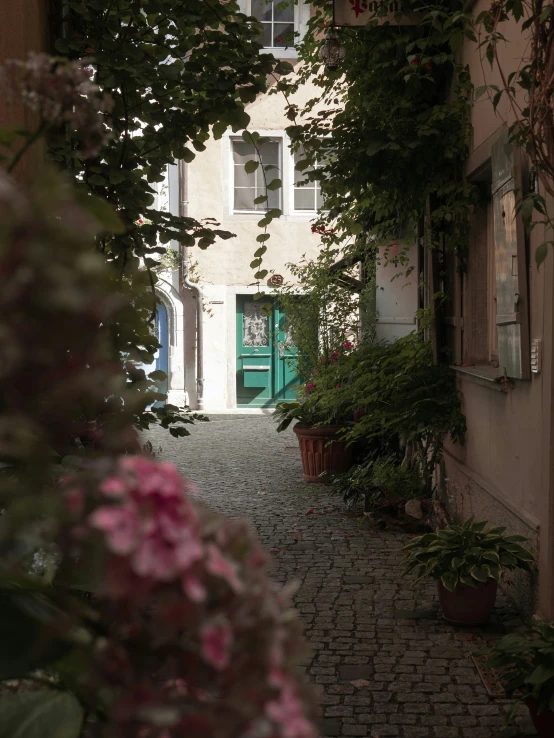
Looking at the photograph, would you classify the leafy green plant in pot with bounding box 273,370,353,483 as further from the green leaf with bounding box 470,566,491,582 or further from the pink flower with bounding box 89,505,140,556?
the pink flower with bounding box 89,505,140,556

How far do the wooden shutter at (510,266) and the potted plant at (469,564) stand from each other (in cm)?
86

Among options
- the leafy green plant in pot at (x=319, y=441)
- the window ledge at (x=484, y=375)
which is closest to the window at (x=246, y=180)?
the leafy green plant in pot at (x=319, y=441)

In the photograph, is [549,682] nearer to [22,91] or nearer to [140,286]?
[140,286]

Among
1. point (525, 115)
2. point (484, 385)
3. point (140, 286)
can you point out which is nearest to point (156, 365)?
point (484, 385)

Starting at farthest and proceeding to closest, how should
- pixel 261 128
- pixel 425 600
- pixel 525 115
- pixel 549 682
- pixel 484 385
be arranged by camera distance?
1. pixel 261 128
2. pixel 484 385
3. pixel 425 600
4. pixel 525 115
5. pixel 549 682

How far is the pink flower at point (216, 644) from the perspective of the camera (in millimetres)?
499

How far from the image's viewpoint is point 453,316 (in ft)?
22.8

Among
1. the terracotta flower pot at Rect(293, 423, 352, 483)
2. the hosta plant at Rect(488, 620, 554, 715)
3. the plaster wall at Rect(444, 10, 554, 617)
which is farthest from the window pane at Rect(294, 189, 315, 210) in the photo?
the hosta plant at Rect(488, 620, 554, 715)

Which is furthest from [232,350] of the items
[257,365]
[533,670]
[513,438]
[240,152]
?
[533,670]

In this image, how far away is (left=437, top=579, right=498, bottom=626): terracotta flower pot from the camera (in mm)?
4707

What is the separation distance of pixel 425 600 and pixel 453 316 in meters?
2.45

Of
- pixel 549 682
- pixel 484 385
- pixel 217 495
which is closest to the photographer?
pixel 549 682

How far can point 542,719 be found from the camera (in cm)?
323

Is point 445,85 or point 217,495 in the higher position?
point 445,85
